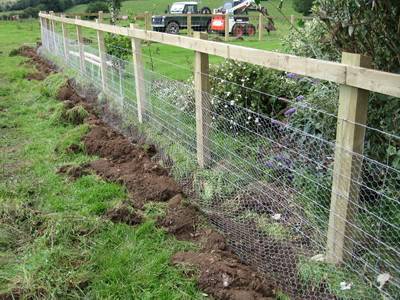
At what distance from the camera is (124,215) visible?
3861 millimetres

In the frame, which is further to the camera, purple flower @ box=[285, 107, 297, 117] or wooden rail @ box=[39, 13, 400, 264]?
purple flower @ box=[285, 107, 297, 117]

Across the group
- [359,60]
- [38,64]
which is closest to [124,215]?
[359,60]

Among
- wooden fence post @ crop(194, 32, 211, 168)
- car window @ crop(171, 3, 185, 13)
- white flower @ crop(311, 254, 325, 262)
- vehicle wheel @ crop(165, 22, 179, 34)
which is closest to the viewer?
white flower @ crop(311, 254, 325, 262)

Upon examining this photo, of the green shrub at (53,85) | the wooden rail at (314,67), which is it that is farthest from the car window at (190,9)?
the wooden rail at (314,67)

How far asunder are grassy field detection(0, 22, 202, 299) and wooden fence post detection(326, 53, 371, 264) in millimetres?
973

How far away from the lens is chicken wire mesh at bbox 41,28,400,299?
2.86 metres

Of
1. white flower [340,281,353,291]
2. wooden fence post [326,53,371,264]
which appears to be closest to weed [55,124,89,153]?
wooden fence post [326,53,371,264]

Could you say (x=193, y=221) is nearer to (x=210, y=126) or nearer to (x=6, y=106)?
(x=210, y=126)

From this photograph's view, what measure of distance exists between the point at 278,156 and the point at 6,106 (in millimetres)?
5856

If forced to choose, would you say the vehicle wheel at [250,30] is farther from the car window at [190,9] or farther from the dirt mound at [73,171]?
the dirt mound at [73,171]

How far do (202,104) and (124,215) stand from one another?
1.38 metres

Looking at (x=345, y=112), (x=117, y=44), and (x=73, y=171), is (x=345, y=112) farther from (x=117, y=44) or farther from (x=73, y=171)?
(x=117, y=44)

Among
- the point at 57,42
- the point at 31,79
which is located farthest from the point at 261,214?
the point at 57,42

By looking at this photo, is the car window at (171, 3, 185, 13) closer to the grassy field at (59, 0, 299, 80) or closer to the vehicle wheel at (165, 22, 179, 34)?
the vehicle wheel at (165, 22, 179, 34)
